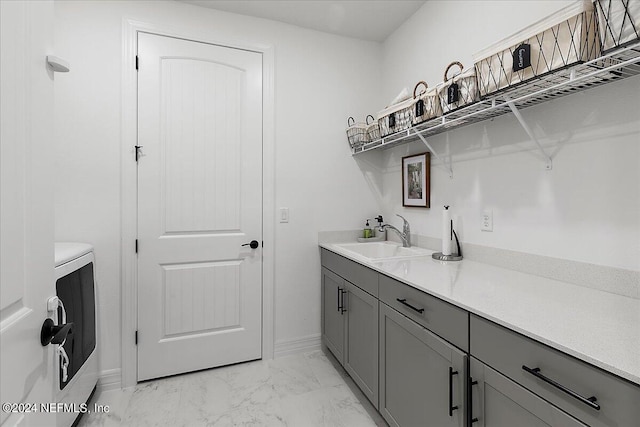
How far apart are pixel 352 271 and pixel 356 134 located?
111cm

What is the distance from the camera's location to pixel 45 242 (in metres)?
0.72

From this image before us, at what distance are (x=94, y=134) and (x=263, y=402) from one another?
1.98 metres

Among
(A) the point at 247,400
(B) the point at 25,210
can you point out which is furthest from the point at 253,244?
(B) the point at 25,210

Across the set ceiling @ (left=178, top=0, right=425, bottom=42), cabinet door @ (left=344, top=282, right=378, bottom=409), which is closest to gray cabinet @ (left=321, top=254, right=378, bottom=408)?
cabinet door @ (left=344, top=282, right=378, bottom=409)

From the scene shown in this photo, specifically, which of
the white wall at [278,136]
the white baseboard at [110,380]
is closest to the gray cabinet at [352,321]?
the white wall at [278,136]

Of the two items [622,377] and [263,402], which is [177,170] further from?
[622,377]

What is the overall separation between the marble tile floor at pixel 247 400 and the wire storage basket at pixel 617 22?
6.25 ft

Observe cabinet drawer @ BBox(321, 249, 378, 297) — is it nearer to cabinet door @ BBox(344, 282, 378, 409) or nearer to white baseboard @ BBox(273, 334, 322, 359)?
cabinet door @ BBox(344, 282, 378, 409)

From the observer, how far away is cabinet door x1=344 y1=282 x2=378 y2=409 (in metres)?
1.71

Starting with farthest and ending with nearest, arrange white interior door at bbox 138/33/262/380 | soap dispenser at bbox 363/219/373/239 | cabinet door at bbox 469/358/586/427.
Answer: soap dispenser at bbox 363/219/373/239, white interior door at bbox 138/33/262/380, cabinet door at bbox 469/358/586/427

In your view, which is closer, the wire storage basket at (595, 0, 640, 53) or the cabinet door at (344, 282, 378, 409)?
the wire storage basket at (595, 0, 640, 53)

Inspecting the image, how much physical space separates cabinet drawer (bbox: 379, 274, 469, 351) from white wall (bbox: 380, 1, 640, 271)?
2.06 ft

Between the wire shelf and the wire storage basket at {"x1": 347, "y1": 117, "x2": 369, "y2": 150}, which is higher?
the wire storage basket at {"x1": 347, "y1": 117, "x2": 369, "y2": 150}

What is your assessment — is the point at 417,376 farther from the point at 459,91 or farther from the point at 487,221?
the point at 459,91
